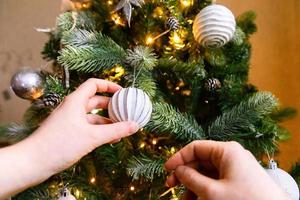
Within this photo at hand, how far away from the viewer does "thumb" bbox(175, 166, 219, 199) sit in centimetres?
37

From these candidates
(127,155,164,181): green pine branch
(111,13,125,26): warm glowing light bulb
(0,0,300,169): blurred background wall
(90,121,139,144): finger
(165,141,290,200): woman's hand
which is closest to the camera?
(165,141,290,200): woman's hand

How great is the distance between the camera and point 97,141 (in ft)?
1.52

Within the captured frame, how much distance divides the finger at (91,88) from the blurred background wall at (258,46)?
72 centimetres

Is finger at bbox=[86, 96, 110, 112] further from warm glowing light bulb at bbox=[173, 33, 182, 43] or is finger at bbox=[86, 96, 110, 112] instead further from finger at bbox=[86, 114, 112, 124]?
warm glowing light bulb at bbox=[173, 33, 182, 43]

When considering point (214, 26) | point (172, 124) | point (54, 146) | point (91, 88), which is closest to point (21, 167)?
point (54, 146)

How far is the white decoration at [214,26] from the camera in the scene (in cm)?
58

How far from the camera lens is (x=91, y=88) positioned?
517 millimetres

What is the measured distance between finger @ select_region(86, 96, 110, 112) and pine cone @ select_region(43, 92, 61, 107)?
11 cm

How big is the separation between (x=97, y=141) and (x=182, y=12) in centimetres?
35

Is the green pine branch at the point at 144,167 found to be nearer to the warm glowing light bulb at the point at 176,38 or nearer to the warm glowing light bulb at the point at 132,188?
the warm glowing light bulb at the point at 132,188

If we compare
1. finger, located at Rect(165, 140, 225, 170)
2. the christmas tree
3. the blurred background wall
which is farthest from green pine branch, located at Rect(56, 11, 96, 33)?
the blurred background wall

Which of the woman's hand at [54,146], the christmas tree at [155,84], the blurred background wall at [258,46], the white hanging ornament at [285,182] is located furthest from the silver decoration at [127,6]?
the blurred background wall at [258,46]

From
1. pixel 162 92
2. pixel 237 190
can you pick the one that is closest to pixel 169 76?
pixel 162 92

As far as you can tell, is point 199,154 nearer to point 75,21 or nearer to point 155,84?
point 155,84
